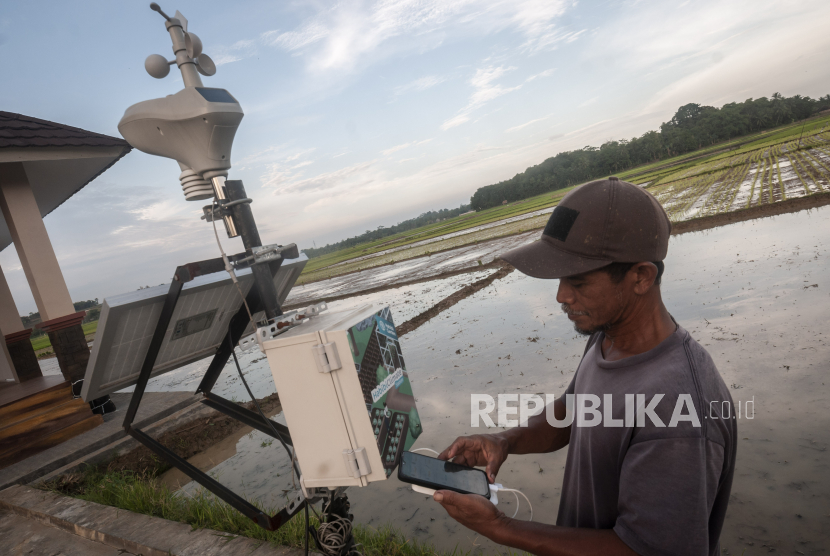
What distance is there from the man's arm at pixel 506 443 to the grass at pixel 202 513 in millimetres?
978

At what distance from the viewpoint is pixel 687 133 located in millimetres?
72750

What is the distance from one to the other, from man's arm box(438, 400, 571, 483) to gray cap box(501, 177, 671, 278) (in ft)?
2.47

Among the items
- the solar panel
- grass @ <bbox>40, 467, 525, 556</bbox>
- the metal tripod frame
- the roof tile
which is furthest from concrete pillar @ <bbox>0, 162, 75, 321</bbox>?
the solar panel

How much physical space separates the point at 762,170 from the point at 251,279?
2726cm

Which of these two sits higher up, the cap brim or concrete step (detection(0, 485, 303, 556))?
the cap brim

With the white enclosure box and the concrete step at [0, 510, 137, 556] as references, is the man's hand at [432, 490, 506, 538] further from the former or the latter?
the concrete step at [0, 510, 137, 556]

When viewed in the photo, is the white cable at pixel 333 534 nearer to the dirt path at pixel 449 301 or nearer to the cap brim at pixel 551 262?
the cap brim at pixel 551 262

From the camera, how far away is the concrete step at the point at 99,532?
2.66 m

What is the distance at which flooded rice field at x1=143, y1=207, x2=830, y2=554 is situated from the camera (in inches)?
109

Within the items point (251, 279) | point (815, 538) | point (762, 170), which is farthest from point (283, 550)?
point (762, 170)

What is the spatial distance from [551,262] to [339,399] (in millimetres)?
857

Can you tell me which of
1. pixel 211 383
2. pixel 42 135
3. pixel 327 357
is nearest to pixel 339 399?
pixel 327 357

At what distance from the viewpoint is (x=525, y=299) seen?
30.3 feet

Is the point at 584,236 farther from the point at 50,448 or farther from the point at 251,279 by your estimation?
the point at 50,448
